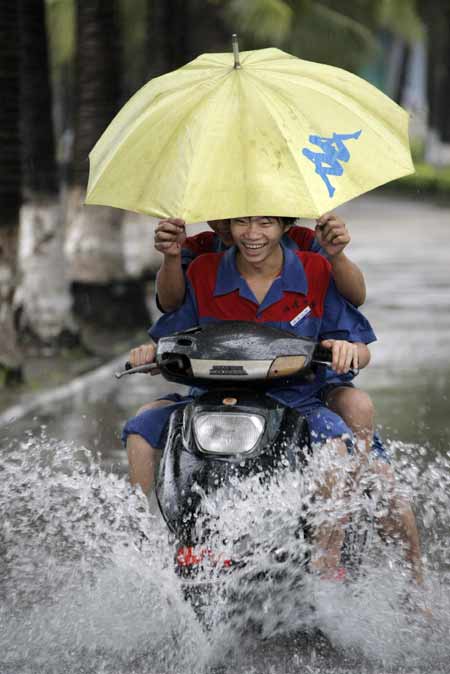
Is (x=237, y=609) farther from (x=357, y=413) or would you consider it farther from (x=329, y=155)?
(x=329, y=155)

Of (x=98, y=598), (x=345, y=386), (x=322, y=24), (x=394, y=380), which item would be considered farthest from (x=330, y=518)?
(x=322, y=24)

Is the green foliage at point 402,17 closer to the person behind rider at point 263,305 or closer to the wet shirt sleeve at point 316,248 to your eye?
the wet shirt sleeve at point 316,248

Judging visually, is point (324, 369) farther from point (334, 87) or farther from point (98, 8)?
point (98, 8)

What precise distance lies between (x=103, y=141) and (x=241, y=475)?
129 cm

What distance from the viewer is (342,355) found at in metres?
4.57

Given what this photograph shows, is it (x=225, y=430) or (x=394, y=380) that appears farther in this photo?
(x=394, y=380)

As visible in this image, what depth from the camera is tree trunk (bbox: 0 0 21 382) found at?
10.6m

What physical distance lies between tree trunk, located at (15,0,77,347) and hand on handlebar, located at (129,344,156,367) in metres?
6.91

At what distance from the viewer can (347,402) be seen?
15.8ft

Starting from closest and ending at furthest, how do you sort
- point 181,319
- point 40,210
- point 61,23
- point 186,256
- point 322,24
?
point 181,319 < point 186,256 < point 40,210 < point 61,23 < point 322,24

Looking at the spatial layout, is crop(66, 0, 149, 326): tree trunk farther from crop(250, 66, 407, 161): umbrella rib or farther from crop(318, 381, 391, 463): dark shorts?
crop(250, 66, 407, 161): umbrella rib

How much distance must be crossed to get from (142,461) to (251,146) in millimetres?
1071

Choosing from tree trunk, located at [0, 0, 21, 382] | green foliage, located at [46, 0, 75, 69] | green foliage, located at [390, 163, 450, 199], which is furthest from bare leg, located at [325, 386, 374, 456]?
green foliage, located at [390, 163, 450, 199]

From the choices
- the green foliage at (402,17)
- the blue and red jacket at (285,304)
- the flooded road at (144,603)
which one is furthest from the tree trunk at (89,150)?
the green foliage at (402,17)
